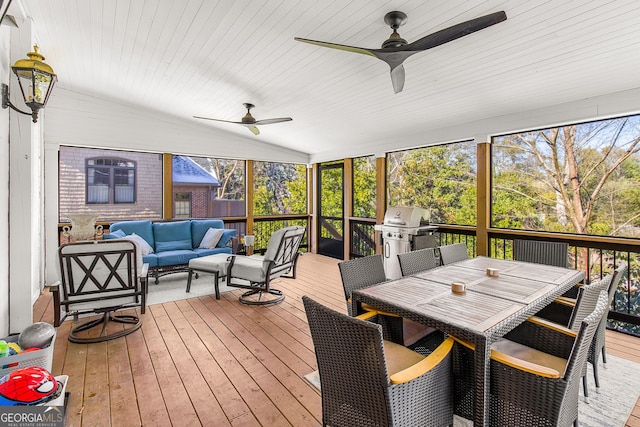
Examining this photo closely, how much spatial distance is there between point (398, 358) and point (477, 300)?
61 centimetres

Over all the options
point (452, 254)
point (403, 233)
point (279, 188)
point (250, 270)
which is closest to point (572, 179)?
point (403, 233)

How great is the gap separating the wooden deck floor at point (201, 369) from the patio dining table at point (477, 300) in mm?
843

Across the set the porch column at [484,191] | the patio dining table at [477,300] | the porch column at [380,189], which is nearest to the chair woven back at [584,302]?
the patio dining table at [477,300]

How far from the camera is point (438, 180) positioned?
616cm

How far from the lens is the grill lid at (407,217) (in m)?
4.66

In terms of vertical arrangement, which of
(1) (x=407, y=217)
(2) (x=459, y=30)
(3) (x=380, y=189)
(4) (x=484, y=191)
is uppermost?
(2) (x=459, y=30)

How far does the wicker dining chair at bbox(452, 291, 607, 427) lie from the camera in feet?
4.30

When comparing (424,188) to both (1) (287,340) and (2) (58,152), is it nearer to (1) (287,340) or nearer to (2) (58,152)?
(1) (287,340)

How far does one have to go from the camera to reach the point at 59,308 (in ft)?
9.90

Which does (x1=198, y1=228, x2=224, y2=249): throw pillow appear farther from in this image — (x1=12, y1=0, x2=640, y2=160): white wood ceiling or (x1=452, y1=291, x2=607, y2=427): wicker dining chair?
(x1=452, y1=291, x2=607, y2=427): wicker dining chair

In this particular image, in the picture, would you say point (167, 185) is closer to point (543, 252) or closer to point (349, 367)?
point (349, 367)

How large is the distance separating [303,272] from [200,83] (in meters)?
3.54

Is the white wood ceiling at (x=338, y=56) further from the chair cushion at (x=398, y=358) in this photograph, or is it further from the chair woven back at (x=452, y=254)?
the chair cushion at (x=398, y=358)

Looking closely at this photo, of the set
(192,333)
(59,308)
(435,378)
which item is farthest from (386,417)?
(59,308)
